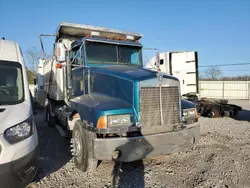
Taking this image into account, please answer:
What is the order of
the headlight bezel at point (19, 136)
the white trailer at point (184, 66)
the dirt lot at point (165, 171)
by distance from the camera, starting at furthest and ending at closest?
the white trailer at point (184, 66) < the dirt lot at point (165, 171) < the headlight bezel at point (19, 136)

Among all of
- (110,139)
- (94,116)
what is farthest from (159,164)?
(94,116)

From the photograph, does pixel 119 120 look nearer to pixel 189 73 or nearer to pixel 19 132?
pixel 19 132

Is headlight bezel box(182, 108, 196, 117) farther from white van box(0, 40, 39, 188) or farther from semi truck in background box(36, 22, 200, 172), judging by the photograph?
white van box(0, 40, 39, 188)

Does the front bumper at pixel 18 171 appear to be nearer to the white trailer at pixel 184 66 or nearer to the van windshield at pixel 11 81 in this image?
the van windshield at pixel 11 81

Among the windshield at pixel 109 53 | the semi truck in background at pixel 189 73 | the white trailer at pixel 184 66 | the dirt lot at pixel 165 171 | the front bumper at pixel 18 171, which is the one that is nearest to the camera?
the front bumper at pixel 18 171

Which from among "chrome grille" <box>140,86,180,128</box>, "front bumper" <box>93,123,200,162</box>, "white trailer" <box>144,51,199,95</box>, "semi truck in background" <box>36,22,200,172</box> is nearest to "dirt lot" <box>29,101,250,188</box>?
"semi truck in background" <box>36,22,200,172</box>

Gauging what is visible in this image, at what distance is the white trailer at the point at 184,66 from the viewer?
11562 millimetres

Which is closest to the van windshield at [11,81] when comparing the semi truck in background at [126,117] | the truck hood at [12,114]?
the truck hood at [12,114]

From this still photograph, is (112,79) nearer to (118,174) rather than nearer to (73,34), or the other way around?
(118,174)

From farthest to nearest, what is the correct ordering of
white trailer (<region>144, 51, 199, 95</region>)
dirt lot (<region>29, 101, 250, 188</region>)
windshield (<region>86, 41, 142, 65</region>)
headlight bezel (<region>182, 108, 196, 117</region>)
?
white trailer (<region>144, 51, 199, 95</region>) → windshield (<region>86, 41, 142, 65</region>) → headlight bezel (<region>182, 108, 196, 117</region>) → dirt lot (<region>29, 101, 250, 188</region>)

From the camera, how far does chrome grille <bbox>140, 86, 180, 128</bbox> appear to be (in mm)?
3713

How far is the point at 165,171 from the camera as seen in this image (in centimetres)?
409

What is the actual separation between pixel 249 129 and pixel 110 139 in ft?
21.7

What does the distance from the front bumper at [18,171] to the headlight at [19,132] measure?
27 cm
